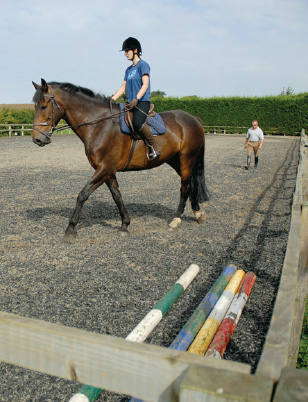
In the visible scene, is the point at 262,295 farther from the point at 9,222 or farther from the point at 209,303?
the point at 9,222

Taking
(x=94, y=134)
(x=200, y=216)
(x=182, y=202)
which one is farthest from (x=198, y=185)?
(x=94, y=134)

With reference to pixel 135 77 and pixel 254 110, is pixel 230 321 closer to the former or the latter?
pixel 135 77

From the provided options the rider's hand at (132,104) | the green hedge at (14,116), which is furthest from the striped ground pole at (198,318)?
the green hedge at (14,116)

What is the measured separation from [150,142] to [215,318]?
145 inches

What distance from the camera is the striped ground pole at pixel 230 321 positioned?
9.70ft

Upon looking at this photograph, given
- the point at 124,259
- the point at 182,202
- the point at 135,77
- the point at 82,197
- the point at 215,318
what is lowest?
the point at 124,259

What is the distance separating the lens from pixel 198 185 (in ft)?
24.9

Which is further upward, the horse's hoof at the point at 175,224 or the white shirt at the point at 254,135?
the white shirt at the point at 254,135

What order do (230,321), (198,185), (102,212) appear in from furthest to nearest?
(102,212) → (198,185) → (230,321)

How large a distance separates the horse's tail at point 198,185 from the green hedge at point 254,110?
136 feet

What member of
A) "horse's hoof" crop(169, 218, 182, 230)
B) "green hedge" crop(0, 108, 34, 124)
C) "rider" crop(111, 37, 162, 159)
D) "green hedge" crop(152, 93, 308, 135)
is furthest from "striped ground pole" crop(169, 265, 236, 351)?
"green hedge" crop(152, 93, 308, 135)

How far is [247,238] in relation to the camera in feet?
20.9

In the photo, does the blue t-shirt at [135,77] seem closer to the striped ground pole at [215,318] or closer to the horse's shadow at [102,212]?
the horse's shadow at [102,212]

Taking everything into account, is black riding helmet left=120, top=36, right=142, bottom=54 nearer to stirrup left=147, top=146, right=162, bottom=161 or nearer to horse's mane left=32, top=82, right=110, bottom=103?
horse's mane left=32, top=82, right=110, bottom=103
